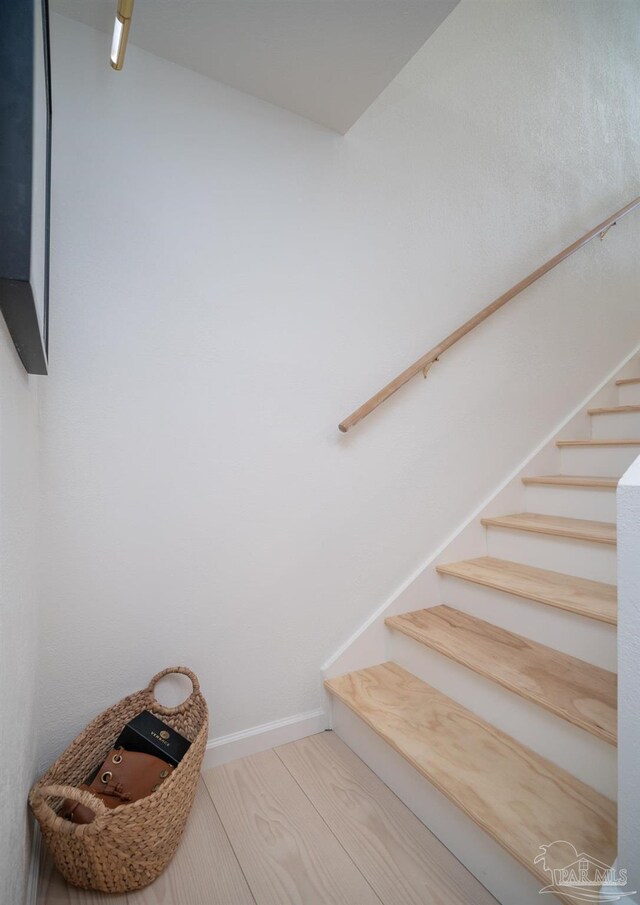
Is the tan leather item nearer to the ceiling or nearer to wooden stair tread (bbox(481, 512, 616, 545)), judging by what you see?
wooden stair tread (bbox(481, 512, 616, 545))

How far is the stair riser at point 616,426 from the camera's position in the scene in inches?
84.6

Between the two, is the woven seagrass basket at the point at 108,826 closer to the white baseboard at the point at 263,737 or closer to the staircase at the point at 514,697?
the white baseboard at the point at 263,737

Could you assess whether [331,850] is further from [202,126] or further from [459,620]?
[202,126]

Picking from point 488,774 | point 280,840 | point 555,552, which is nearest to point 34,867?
point 280,840

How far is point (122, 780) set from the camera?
44.8 inches

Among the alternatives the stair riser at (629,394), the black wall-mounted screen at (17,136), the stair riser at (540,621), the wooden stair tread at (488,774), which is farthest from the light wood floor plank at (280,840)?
the stair riser at (629,394)

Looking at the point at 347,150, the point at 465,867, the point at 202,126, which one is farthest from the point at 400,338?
the point at 465,867

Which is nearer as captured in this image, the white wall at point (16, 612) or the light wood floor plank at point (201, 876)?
the white wall at point (16, 612)

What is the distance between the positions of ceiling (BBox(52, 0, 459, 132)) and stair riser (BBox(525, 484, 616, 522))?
1641mm

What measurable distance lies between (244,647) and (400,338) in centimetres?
128

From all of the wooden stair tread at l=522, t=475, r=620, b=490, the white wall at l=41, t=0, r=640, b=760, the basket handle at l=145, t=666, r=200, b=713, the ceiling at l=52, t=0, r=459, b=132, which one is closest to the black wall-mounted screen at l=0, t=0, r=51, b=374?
the white wall at l=41, t=0, r=640, b=760

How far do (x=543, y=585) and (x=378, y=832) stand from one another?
89 centimetres

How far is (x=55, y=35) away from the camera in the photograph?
1.24 m

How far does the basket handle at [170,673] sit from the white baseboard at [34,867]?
368 millimetres
